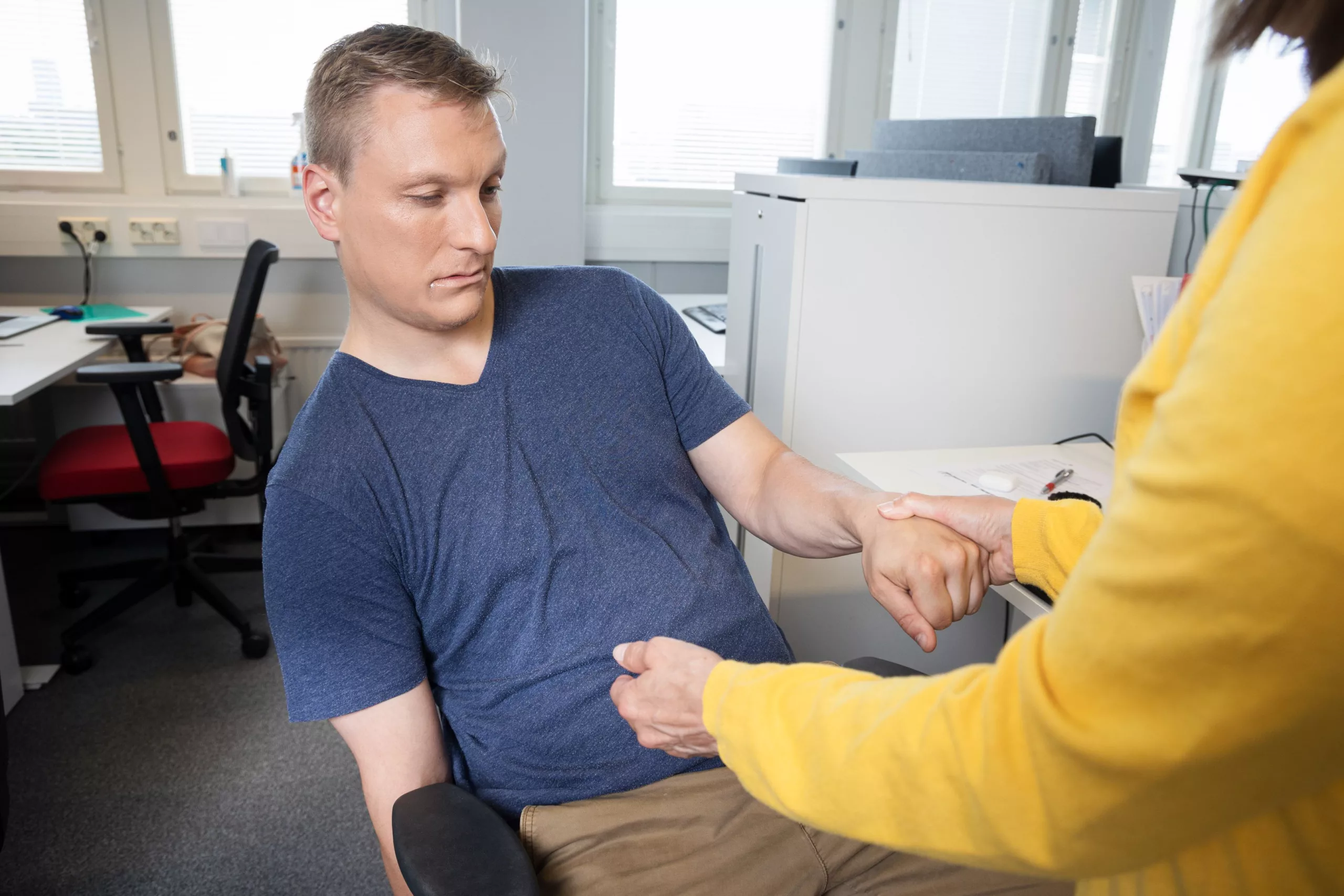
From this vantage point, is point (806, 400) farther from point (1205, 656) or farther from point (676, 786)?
point (1205, 656)

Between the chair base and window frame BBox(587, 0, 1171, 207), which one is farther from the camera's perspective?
window frame BBox(587, 0, 1171, 207)

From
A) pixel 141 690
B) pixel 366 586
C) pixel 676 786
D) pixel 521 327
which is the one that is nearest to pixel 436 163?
pixel 521 327

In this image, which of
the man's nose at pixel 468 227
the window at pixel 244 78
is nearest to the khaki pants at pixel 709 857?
the man's nose at pixel 468 227

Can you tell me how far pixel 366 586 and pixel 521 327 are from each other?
0.40 metres

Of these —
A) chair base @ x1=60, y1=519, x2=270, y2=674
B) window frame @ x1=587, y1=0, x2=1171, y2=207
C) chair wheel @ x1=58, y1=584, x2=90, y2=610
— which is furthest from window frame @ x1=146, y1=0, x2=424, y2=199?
chair wheel @ x1=58, y1=584, x2=90, y2=610

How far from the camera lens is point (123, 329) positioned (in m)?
2.58

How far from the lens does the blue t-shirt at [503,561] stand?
981 millimetres

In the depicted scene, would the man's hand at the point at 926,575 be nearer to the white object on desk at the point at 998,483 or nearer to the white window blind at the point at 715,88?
the white object on desk at the point at 998,483

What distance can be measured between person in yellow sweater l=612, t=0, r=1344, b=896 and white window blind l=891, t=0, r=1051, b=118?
3.48 metres

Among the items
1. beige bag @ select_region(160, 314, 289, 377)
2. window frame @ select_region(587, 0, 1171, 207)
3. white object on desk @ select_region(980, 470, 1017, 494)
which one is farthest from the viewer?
window frame @ select_region(587, 0, 1171, 207)

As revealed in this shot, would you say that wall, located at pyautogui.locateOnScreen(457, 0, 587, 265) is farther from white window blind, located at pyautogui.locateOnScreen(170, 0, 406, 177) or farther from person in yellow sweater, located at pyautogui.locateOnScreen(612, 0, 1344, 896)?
person in yellow sweater, located at pyautogui.locateOnScreen(612, 0, 1344, 896)

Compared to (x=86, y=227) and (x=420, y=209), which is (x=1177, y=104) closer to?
(x=420, y=209)

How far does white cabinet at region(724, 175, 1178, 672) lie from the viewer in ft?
5.34

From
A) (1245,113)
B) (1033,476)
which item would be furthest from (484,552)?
(1245,113)
